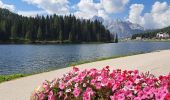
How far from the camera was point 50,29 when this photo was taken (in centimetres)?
17562

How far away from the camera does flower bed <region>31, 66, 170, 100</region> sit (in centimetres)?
715

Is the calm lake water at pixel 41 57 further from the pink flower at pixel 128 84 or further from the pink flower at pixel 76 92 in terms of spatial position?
the pink flower at pixel 128 84

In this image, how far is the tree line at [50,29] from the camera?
541 feet

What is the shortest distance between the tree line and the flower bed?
149588mm

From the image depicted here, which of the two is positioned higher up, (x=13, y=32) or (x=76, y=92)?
(x=13, y=32)

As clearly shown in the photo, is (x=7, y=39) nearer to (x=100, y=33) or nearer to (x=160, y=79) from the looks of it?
(x=100, y=33)

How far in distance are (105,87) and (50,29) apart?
555ft

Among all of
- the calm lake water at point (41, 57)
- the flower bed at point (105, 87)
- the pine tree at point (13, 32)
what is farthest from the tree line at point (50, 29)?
the flower bed at point (105, 87)

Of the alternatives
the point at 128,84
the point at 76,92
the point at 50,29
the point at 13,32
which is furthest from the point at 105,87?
the point at 50,29

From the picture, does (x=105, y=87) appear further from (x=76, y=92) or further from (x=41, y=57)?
(x=41, y=57)

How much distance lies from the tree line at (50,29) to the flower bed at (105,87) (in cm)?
14959

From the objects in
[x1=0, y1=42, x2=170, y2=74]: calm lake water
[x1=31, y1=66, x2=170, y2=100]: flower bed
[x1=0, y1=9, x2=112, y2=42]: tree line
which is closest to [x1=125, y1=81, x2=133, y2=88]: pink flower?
[x1=31, y1=66, x2=170, y2=100]: flower bed

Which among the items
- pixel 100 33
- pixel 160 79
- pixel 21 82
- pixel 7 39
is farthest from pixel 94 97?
pixel 100 33

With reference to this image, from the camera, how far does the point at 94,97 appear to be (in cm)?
788
